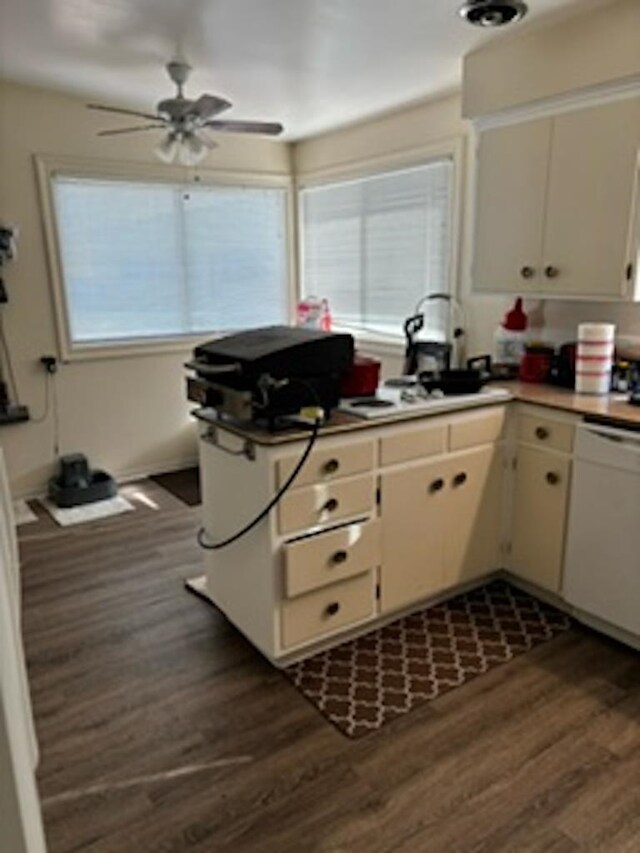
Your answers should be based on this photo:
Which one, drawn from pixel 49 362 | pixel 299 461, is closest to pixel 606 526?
pixel 299 461

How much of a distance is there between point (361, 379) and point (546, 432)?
0.80 m

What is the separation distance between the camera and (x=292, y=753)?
6.37 ft

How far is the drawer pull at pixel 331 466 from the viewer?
2.21 metres

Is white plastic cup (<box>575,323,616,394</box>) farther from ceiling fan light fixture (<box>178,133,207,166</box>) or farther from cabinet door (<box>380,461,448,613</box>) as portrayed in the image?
ceiling fan light fixture (<box>178,133,207,166</box>)

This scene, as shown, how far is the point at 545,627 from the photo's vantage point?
2586 millimetres

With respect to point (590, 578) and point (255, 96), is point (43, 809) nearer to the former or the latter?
point (590, 578)

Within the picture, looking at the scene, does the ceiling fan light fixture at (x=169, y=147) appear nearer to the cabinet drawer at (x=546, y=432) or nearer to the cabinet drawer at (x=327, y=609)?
the cabinet drawer at (x=546, y=432)

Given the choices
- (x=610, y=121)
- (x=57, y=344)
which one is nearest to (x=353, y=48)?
(x=610, y=121)

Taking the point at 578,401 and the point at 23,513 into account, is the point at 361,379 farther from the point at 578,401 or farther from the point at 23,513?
the point at 23,513

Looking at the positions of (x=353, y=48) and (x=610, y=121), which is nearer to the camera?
(x=610, y=121)

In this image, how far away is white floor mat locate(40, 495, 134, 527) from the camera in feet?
12.3

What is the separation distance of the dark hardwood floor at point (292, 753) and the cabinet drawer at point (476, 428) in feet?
2.79

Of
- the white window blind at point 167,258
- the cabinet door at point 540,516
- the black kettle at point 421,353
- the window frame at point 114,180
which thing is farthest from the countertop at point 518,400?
the white window blind at point 167,258

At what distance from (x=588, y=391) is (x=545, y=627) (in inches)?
39.7
